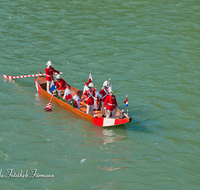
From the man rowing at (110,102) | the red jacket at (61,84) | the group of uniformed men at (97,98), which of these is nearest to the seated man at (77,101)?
the group of uniformed men at (97,98)

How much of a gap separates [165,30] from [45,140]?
71.6 feet

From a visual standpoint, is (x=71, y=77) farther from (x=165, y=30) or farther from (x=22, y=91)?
(x=165, y=30)

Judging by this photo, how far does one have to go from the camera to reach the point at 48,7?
40.7 meters

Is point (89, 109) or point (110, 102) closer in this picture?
point (110, 102)

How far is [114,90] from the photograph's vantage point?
23.8 metres

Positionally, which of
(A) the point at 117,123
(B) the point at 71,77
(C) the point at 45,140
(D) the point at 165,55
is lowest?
(C) the point at 45,140

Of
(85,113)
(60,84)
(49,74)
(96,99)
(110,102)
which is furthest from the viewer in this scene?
(49,74)

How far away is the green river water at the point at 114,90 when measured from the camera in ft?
49.4

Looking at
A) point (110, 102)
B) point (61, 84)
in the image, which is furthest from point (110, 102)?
point (61, 84)

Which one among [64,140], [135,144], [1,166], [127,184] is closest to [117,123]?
[135,144]

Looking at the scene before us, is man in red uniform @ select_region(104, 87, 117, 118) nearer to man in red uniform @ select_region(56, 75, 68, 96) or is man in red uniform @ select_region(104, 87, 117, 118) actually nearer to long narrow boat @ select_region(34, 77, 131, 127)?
long narrow boat @ select_region(34, 77, 131, 127)

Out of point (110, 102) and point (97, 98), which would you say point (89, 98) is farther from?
point (110, 102)

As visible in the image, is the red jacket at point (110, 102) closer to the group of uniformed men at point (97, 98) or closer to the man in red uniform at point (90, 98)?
the group of uniformed men at point (97, 98)

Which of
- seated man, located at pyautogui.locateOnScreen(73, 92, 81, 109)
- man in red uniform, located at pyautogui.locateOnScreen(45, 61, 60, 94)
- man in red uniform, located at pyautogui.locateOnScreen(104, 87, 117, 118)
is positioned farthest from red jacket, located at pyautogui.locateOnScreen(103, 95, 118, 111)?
man in red uniform, located at pyautogui.locateOnScreen(45, 61, 60, 94)
